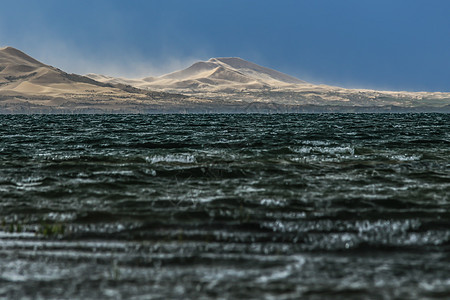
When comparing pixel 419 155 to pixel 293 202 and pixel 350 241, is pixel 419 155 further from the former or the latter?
pixel 350 241

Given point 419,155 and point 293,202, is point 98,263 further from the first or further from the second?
point 419,155

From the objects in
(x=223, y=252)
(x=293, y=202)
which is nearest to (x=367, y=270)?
(x=223, y=252)

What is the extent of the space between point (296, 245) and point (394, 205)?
183 inches

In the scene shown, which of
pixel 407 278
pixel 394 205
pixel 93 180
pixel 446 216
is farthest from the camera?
pixel 93 180

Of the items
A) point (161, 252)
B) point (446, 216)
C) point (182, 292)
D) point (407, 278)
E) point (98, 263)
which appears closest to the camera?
point (182, 292)

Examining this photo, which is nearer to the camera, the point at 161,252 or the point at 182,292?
the point at 182,292

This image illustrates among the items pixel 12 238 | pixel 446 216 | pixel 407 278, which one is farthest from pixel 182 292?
pixel 446 216

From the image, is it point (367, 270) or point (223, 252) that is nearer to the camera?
point (367, 270)

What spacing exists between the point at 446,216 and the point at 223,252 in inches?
231

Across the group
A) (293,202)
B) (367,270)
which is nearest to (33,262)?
(367,270)

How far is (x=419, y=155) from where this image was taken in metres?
23.7

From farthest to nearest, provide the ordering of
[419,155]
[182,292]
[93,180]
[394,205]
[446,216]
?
[419,155] < [93,180] < [394,205] < [446,216] < [182,292]

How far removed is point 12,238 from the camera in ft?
28.1

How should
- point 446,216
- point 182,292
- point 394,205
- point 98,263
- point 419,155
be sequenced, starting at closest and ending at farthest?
1. point 182,292
2. point 98,263
3. point 446,216
4. point 394,205
5. point 419,155
